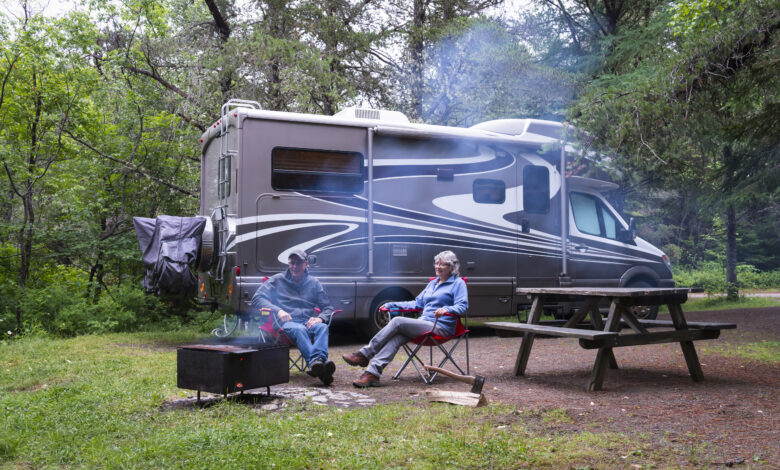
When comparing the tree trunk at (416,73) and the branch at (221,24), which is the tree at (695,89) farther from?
the branch at (221,24)

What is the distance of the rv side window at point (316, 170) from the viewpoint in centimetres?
779

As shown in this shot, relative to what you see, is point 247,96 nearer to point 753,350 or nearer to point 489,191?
point 489,191

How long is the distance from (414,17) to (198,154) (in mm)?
6014

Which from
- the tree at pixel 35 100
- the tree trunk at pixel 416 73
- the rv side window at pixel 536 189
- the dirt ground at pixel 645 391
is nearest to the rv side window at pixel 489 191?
the rv side window at pixel 536 189

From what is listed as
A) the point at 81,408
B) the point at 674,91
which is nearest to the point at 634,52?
the point at 674,91

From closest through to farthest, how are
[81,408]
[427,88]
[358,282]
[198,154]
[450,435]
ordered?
[450,435] < [81,408] < [358,282] < [198,154] < [427,88]

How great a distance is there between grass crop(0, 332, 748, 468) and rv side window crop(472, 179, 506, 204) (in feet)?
15.7

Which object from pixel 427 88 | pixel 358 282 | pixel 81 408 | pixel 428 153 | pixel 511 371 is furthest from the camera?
pixel 427 88

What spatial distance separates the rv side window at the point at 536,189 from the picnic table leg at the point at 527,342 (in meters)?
3.29

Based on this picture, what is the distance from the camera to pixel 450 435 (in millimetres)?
3703

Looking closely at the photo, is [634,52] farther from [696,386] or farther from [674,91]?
[696,386]

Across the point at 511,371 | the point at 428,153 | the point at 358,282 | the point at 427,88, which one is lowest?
the point at 511,371

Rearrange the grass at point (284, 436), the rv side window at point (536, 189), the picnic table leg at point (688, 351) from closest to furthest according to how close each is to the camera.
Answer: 1. the grass at point (284, 436)
2. the picnic table leg at point (688, 351)
3. the rv side window at point (536, 189)

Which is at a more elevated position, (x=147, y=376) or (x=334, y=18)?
(x=334, y=18)
